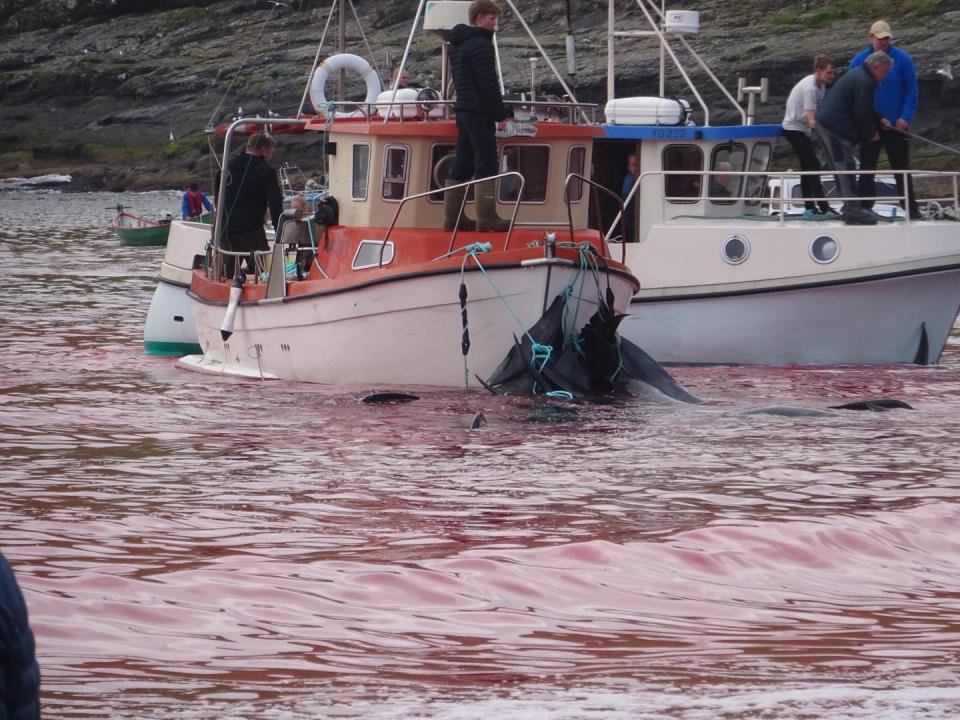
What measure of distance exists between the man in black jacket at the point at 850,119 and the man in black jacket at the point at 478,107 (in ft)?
14.8

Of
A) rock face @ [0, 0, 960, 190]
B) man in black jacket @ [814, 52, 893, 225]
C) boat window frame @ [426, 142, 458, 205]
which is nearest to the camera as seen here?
boat window frame @ [426, 142, 458, 205]

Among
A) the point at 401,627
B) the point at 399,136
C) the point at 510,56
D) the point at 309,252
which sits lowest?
the point at 401,627

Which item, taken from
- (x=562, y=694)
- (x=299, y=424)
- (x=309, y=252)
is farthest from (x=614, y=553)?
(x=309, y=252)

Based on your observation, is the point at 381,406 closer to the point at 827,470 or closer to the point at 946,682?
the point at 827,470

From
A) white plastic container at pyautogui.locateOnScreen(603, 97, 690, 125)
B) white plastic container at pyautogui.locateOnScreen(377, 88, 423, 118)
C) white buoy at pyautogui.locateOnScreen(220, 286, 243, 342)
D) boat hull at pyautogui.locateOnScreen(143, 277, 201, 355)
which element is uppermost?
white plastic container at pyautogui.locateOnScreen(603, 97, 690, 125)

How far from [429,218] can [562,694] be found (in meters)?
9.46

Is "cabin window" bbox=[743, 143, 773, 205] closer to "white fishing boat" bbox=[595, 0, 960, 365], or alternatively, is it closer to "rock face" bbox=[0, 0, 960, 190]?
"white fishing boat" bbox=[595, 0, 960, 365]

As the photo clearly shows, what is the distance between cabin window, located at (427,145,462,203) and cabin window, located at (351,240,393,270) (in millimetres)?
832

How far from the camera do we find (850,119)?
16.9 meters

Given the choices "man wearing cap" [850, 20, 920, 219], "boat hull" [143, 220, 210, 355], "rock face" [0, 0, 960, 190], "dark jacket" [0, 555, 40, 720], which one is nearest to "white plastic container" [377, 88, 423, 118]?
"boat hull" [143, 220, 210, 355]

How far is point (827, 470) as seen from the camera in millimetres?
10078

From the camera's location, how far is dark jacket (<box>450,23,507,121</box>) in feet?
45.0

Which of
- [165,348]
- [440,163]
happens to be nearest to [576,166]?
[440,163]

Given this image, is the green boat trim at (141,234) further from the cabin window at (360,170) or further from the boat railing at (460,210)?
the boat railing at (460,210)
